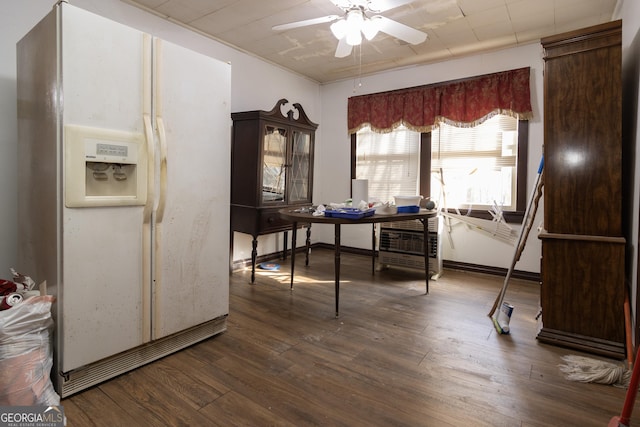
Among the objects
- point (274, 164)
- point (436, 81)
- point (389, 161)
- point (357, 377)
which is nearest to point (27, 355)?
point (357, 377)

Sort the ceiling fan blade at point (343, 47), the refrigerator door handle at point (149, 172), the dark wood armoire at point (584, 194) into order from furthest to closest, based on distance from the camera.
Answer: the ceiling fan blade at point (343, 47) → the dark wood armoire at point (584, 194) → the refrigerator door handle at point (149, 172)

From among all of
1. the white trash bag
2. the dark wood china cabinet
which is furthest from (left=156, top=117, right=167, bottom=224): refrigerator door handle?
the dark wood china cabinet

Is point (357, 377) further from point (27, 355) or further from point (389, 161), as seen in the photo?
point (389, 161)

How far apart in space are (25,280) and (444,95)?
418 centimetres

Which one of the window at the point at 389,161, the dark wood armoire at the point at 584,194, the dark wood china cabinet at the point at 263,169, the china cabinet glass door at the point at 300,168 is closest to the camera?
the dark wood armoire at the point at 584,194

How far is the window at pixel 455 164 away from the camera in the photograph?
3.80m

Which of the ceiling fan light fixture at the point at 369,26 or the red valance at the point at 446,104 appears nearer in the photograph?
the ceiling fan light fixture at the point at 369,26

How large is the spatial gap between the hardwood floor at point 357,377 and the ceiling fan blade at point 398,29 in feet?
6.79

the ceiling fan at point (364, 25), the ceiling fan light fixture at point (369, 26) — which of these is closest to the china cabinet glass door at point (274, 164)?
the ceiling fan at point (364, 25)

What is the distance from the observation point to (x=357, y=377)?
1833 millimetres

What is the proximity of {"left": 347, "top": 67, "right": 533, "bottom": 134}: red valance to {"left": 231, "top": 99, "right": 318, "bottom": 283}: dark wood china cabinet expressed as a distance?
1.10 meters

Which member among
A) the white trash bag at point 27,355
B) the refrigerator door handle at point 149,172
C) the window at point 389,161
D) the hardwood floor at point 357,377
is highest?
→ the window at point 389,161

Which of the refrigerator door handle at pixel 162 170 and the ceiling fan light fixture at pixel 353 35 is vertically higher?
the ceiling fan light fixture at pixel 353 35

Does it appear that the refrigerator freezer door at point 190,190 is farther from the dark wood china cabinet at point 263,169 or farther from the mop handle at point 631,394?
the mop handle at point 631,394
